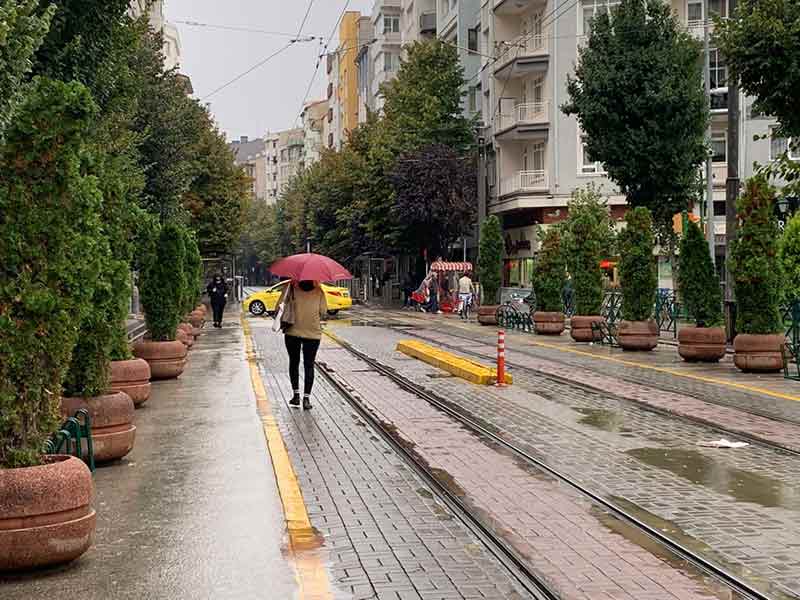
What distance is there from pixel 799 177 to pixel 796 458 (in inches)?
350

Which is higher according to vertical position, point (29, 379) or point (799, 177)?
point (799, 177)

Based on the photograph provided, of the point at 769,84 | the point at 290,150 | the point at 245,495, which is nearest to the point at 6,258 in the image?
the point at 245,495

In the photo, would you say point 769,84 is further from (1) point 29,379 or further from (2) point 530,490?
(1) point 29,379

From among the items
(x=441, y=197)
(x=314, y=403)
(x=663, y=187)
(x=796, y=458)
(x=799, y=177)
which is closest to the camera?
(x=796, y=458)

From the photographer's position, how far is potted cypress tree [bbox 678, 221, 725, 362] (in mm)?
21828

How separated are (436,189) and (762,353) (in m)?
38.2

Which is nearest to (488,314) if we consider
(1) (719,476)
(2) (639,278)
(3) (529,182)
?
(3) (529,182)

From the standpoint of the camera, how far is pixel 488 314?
41.0 metres

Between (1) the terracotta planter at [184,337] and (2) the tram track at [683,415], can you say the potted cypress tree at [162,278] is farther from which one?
(2) the tram track at [683,415]

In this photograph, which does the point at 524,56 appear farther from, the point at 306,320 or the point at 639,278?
the point at 306,320

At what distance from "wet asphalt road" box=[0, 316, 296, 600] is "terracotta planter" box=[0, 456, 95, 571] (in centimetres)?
12

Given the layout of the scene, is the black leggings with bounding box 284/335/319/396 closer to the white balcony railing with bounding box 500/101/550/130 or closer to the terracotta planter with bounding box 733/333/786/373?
the terracotta planter with bounding box 733/333/786/373

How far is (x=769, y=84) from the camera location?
17484 mm

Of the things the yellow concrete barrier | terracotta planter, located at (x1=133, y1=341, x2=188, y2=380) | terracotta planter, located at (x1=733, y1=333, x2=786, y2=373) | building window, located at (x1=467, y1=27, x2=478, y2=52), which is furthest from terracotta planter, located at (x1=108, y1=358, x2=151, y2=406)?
building window, located at (x1=467, y1=27, x2=478, y2=52)
